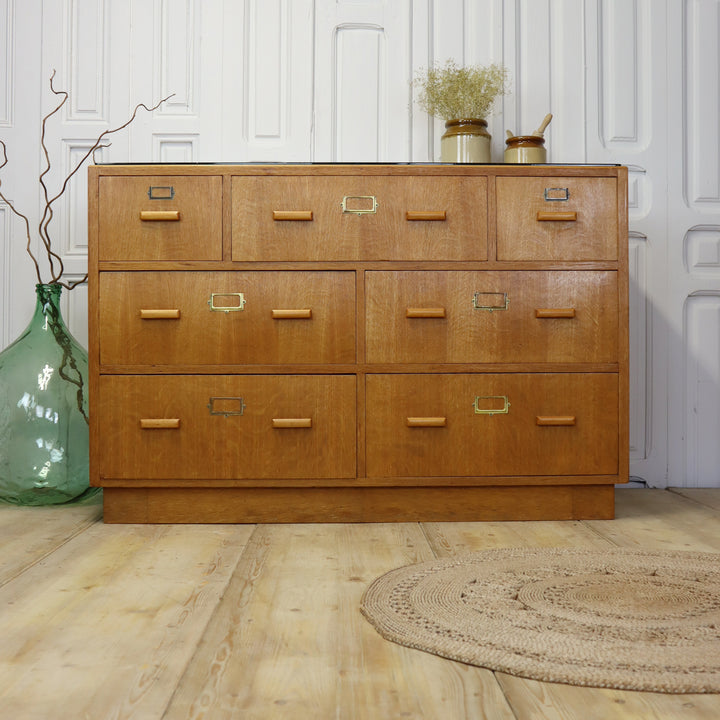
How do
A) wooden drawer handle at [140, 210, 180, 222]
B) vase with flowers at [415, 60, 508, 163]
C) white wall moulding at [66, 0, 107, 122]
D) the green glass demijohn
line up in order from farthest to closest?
white wall moulding at [66, 0, 107, 122]
vase with flowers at [415, 60, 508, 163]
the green glass demijohn
wooden drawer handle at [140, 210, 180, 222]

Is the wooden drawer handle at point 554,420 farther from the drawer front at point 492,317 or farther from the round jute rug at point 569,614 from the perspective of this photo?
the round jute rug at point 569,614

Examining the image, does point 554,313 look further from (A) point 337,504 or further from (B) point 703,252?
(B) point 703,252

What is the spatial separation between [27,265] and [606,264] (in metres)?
1.88

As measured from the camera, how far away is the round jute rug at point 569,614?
41.1 inches

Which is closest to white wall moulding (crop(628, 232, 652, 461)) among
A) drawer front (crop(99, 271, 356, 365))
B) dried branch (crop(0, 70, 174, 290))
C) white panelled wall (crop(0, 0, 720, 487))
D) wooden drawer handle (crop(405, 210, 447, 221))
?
white panelled wall (crop(0, 0, 720, 487))

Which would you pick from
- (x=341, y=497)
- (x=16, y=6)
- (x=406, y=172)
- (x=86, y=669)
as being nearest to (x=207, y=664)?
(x=86, y=669)

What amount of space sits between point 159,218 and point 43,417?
753mm

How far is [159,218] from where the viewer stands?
201cm

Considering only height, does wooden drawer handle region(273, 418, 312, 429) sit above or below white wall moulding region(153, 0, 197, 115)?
below

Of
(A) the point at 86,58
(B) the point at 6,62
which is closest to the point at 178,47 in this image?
(A) the point at 86,58

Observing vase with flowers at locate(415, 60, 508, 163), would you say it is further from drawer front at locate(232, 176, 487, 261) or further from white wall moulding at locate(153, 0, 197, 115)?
white wall moulding at locate(153, 0, 197, 115)

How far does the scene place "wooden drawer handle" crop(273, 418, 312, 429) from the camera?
2018 millimetres

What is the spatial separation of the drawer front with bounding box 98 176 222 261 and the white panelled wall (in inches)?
24.6

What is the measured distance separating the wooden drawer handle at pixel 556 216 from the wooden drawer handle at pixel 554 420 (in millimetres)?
526
